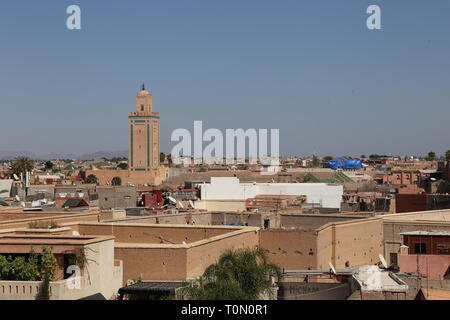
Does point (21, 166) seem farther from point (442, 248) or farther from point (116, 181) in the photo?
point (442, 248)

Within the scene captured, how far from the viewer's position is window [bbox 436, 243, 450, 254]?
1634cm

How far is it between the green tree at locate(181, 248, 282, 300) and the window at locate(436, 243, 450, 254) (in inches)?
218

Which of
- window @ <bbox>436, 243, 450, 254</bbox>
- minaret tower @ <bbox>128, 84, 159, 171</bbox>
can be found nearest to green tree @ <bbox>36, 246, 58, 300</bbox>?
window @ <bbox>436, 243, 450, 254</bbox>

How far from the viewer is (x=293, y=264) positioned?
18531mm

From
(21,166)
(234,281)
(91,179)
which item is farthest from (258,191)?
(234,281)

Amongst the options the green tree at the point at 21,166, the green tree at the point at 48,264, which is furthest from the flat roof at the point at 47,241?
the green tree at the point at 21,166

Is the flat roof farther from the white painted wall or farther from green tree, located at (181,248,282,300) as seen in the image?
the white painted wall

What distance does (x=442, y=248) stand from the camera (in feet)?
53.9

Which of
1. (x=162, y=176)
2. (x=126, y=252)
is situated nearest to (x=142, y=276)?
(x=126, y=252)

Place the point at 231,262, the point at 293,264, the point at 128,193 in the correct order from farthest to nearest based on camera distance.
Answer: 1. the point at 128,193
2. the point at 293,264
3. the point at 231,262

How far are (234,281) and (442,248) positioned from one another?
724 cm
